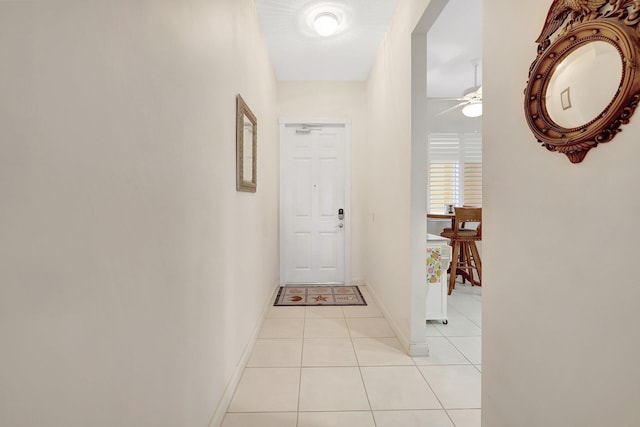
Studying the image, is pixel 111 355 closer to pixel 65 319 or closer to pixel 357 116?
pixel 65 319

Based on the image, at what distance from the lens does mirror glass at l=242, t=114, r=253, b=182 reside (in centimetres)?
229

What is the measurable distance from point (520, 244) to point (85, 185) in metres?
1.30

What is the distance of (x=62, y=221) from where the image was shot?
63 centimetres

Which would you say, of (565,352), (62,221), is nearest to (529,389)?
(565,352)

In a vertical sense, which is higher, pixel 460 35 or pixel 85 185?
pixel 460 35

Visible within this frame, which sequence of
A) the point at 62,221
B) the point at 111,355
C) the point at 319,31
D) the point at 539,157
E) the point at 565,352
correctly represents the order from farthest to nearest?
the point at 319,31, the point at 539,157, the point at 565,352, the point at 111,355, the point at 62,221

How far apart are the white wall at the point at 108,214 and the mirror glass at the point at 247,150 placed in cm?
68

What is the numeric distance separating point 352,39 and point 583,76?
277cm

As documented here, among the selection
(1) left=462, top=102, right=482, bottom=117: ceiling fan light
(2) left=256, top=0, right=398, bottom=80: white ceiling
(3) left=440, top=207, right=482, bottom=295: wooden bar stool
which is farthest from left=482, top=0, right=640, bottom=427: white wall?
(1) left=462, top=102, right=482, bottom=117: ceiling fan light

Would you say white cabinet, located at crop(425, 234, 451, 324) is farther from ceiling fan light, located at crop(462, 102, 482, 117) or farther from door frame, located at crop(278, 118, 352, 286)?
ceiling fan light, located at crop(462, 102, 482, 117)

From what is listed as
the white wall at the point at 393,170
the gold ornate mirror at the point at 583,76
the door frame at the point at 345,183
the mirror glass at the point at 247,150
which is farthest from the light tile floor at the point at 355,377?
the gold ornate mirror at the point at 583,76

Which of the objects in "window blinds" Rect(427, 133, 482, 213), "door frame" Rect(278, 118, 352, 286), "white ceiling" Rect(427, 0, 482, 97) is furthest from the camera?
"window blinds" Rect(427, 133, 482, 213)

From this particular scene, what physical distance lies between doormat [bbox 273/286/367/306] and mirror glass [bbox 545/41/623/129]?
2.99 metres

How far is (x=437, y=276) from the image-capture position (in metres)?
2.95
